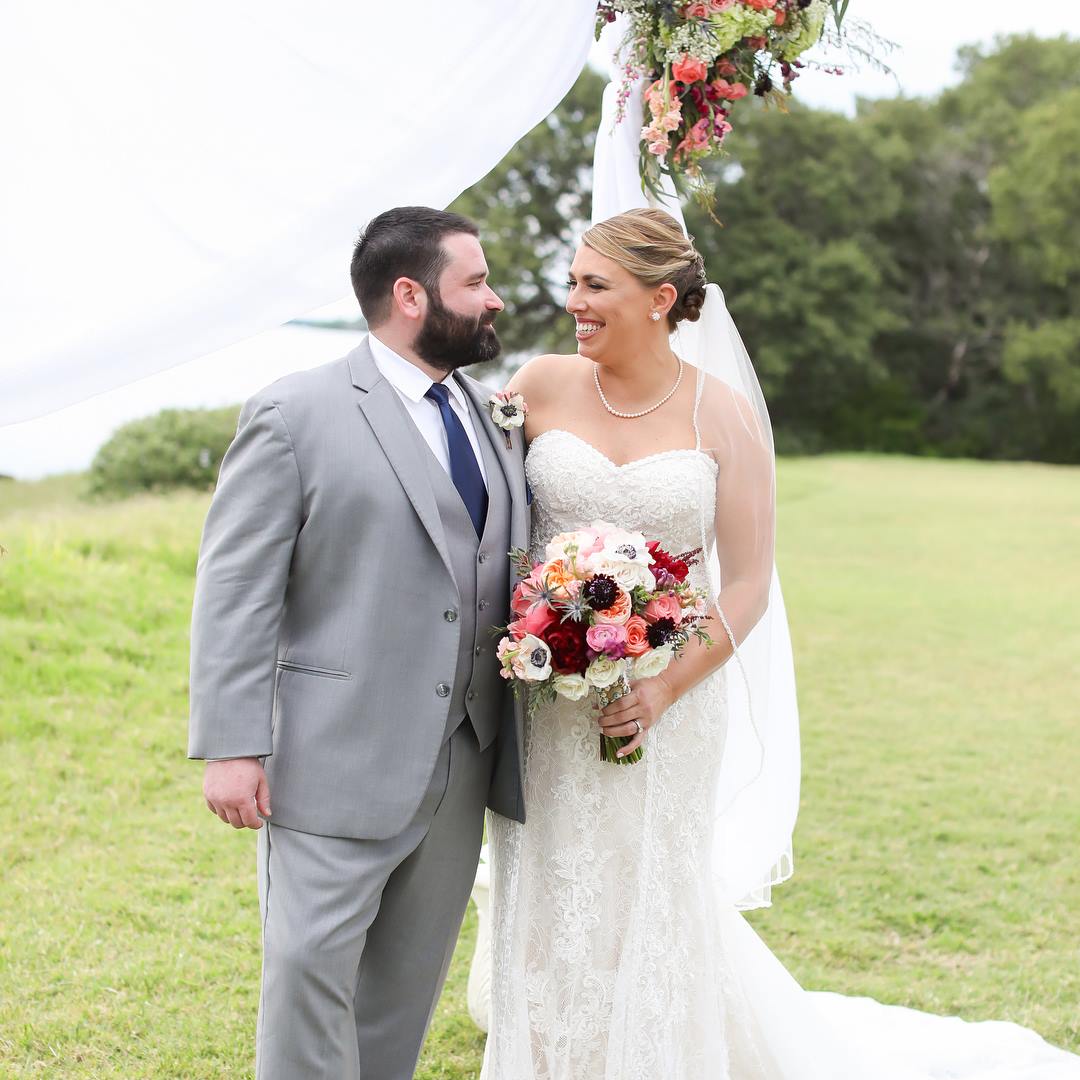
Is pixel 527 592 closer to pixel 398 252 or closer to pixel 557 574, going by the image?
pixel 557 574

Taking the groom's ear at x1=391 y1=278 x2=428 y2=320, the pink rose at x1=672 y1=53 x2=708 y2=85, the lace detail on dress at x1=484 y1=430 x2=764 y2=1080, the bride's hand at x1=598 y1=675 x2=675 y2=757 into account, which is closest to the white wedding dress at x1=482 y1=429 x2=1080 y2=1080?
the lace detail on dress at x1=484 y1=430 x2=764 y2=1080

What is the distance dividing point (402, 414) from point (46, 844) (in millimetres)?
3817

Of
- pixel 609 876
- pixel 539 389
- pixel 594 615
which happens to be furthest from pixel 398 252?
pixel 609 876

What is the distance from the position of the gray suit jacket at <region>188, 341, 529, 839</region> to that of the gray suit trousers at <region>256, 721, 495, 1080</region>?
99 mm

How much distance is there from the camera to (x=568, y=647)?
283cm

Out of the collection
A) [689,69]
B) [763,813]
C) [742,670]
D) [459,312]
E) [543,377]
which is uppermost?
[689,69]

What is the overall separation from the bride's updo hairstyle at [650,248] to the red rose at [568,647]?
1047mm

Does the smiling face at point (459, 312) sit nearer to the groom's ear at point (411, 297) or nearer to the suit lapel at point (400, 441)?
the groom's ear at point (411, 297)

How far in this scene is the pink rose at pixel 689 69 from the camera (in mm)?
3576

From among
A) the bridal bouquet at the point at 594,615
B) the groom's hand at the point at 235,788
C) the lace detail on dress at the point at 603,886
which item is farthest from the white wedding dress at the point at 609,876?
the groom's hand at the point at 235,788

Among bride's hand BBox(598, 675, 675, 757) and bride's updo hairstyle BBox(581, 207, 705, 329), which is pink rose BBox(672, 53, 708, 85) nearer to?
bride's updo hairstyle BBox(581, 207, 705, 329)

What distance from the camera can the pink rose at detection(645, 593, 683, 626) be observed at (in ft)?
9.53

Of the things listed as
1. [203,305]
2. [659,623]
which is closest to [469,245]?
[203,305]

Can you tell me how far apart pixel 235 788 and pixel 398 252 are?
1272 mm
